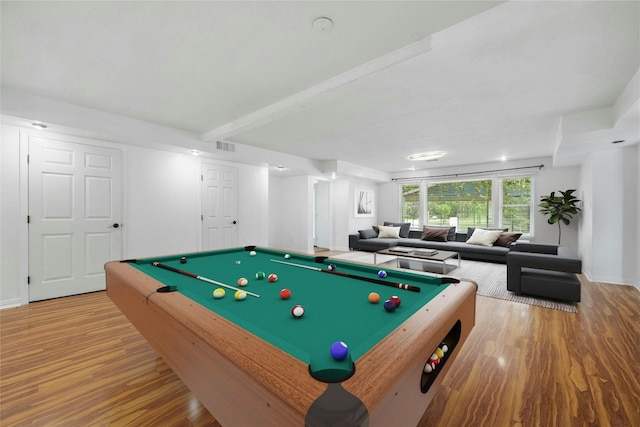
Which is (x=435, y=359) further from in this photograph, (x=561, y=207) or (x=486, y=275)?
(x=561, y=207)

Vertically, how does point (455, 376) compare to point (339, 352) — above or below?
below

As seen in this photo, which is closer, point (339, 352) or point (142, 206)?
point (339, 352)

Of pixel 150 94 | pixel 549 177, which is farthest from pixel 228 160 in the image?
pixel 549 177

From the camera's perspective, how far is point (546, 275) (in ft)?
11.0

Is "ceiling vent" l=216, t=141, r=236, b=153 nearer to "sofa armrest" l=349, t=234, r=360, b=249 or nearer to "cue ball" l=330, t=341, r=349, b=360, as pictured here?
"sofa armrest" l=349, t=234, r=360, b=249

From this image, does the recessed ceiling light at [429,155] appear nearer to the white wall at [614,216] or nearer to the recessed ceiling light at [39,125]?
the white wall at [614,216]

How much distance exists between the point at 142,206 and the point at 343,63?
12.0ft

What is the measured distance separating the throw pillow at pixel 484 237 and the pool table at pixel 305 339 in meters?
5.12

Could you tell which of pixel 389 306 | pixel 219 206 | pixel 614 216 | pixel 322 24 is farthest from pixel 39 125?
pixel 614 216

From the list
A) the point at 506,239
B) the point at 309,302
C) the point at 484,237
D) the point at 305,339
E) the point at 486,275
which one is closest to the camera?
the point at 305,339

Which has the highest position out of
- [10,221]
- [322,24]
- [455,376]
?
[322,24]

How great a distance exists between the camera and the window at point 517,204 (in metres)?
6.26

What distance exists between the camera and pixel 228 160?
5066 mm

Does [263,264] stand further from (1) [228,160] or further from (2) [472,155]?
(2) [472,155]
